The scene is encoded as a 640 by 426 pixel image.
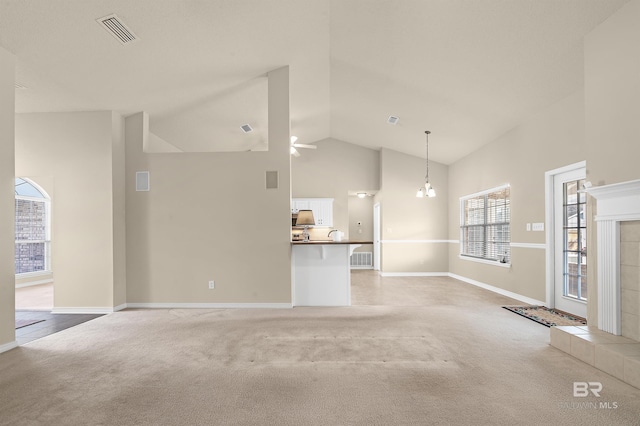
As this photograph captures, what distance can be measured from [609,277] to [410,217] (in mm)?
5895

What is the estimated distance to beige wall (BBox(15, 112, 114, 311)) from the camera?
5.29 metres

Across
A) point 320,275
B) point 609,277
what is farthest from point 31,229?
point 609,277

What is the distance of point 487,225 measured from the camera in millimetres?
7371

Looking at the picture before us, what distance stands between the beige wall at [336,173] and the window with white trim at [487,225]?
7.94 feet

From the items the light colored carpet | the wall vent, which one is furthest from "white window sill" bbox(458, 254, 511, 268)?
the wall vent

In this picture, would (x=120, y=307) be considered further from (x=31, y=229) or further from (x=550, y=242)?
(x=550, y=242)

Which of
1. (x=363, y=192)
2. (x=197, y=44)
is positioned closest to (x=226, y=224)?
(x=197, y=44)

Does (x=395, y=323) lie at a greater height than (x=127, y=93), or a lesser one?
lesser

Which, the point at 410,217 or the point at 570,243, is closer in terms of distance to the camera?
the point at 570,243

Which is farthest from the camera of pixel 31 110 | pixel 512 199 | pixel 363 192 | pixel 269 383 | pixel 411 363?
pixel 363 192

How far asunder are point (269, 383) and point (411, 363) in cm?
120

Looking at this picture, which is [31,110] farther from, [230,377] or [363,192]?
[363,192]

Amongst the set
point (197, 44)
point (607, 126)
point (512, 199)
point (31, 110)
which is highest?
point (197, 44)

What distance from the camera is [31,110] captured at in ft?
17.0
